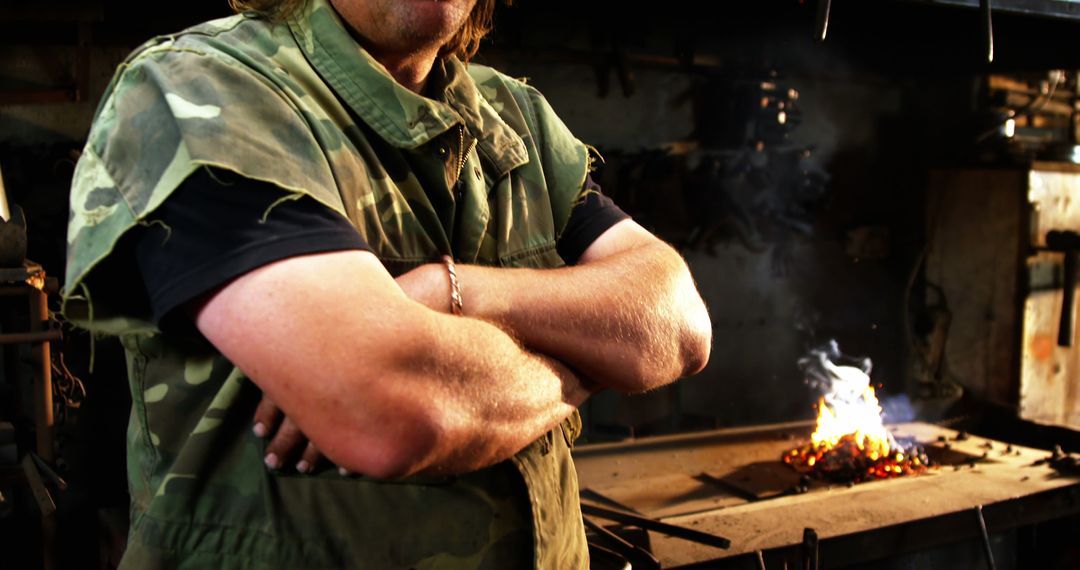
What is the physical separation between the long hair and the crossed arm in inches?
21.5

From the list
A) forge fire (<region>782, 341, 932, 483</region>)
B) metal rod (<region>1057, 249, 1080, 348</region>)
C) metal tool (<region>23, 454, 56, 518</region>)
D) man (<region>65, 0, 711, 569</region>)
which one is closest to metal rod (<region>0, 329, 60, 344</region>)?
metal tool (<region>23, 454, 56, 518</region>)

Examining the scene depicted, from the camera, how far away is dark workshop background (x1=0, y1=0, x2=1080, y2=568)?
4.46 m

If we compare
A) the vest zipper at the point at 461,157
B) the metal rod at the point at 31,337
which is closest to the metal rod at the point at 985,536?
the vest zipper at the point at 461,157

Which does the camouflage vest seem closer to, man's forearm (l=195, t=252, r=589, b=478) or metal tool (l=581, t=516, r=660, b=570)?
man's forearm (l=195, t=252, r=589, b=478)

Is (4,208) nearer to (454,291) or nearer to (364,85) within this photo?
(364,85)

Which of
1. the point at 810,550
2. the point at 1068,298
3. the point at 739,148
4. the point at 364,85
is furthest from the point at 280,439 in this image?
the point at 1068,298

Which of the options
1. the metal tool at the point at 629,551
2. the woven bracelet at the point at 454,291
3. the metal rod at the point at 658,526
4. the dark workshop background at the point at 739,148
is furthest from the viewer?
the dark workshop background at the point at 739,148

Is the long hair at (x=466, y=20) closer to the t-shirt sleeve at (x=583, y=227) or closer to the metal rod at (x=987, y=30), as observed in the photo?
the t-shirt sleeve at (x=583, y=227)

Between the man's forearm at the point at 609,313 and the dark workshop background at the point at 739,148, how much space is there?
11.0 ft

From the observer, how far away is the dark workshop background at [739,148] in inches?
176

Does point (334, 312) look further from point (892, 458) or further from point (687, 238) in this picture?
point (687, 238)

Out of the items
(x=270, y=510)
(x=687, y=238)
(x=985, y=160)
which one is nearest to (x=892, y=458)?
(x=687, y=238)

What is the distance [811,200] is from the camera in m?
6.87

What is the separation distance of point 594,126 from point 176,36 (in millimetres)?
4739
